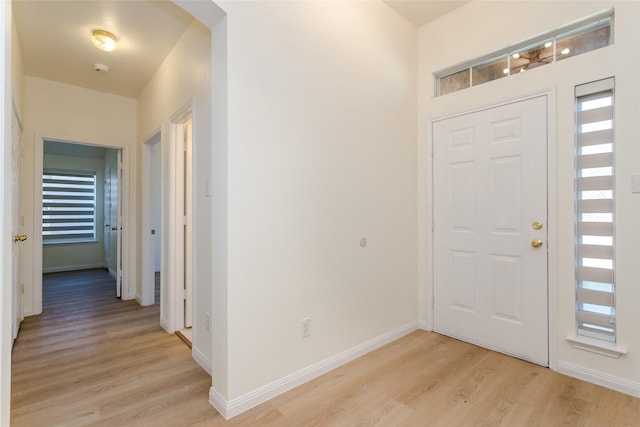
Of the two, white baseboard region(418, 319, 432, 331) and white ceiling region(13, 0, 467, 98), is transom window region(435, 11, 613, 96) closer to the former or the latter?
white ceiling region(13, 0, 467, 98)

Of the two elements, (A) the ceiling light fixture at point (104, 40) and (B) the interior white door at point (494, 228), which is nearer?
(B) the interior white door at point (494, 228)

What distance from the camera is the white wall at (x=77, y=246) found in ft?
19.8

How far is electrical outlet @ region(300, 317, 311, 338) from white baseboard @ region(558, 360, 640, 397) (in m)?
1.81

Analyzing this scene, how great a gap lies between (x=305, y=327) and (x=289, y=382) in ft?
1.15

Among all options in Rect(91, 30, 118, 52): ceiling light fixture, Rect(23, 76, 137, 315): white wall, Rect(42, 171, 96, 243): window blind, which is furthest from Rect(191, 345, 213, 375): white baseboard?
Rect(42, 171, 96, 243): window blind

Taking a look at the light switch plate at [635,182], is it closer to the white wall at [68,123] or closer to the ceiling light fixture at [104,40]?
the ceiling light fixture at [104,40]

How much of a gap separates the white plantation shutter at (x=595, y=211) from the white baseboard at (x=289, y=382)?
57.3 inches

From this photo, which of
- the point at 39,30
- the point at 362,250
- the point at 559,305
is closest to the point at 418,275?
the point at 362,250

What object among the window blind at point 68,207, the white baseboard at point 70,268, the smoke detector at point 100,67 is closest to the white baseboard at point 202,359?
the smoke detector at point 100,67

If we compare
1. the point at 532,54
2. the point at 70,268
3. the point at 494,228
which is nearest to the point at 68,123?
the point at 70,268

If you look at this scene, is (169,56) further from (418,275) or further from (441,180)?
(418,275)

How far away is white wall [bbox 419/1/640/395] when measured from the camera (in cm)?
201

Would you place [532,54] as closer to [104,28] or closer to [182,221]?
[182,221]

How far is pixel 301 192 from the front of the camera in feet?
7.13
